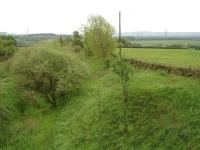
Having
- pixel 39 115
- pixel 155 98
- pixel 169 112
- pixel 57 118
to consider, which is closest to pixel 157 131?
pixel 169 112

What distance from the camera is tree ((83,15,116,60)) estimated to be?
67875 mm

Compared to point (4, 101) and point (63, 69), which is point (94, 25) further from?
point (4, 101)

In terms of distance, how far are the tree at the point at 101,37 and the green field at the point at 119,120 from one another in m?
23.2

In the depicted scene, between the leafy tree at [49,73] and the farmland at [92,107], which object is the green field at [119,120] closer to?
the farmland at [92,107]

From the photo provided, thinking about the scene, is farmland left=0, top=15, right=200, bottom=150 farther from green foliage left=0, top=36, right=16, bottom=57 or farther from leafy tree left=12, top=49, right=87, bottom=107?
green foliage left=0, top=36, right=16, bottom=57

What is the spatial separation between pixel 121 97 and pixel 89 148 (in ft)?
23.6

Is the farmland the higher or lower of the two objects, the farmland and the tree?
the lower

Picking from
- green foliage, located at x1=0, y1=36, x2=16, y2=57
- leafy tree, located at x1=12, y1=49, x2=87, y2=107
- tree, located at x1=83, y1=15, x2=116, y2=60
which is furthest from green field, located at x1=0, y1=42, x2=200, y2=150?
green foliage, located at x1=0, y1=36, x2=16, y2=57

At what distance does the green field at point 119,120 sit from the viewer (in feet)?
96.1

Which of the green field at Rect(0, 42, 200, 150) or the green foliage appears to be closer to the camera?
the green field at Rect(0, 42, 200, 150)

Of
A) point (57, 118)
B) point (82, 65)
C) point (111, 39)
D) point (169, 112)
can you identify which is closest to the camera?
point (169, 112)

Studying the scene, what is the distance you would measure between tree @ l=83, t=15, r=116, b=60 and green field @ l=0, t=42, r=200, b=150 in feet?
76.2

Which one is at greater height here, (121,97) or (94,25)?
(94,25)

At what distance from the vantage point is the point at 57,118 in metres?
41.8
